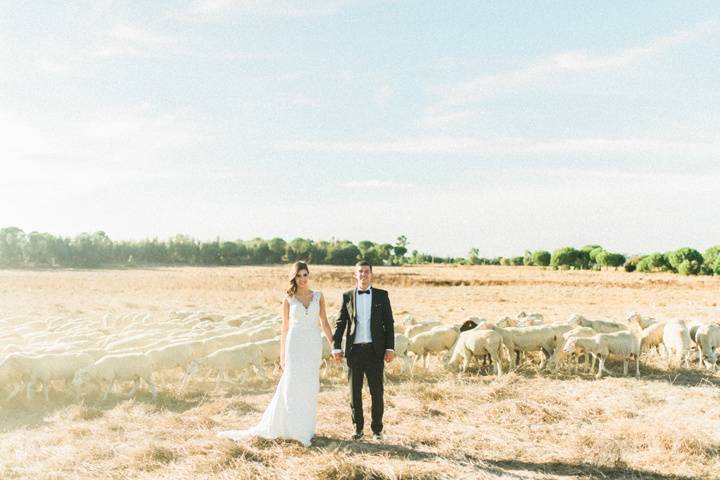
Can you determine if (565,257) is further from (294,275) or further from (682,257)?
(294,275)

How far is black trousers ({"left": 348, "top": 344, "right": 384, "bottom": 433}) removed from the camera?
7379 mm

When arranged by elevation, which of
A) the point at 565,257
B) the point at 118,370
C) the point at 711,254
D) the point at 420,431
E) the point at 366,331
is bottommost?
the point at 420,431

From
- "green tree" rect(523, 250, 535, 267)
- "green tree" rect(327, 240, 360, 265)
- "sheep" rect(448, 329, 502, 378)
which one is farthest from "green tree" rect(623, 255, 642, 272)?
"sheep" rect(448, 329, 502, 378)

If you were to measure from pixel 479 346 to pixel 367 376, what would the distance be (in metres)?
5.66

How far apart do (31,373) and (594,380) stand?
11502 millimetres

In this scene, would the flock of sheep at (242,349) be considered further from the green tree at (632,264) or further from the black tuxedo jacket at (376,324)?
the green tree at (632,264)

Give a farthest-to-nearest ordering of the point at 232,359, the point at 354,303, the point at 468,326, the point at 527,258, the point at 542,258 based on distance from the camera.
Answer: the point at 527,258
the point at 542,258
the point at 468,326
the point at 232,359
the point at 354,303

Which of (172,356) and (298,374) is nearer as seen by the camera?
(298,374)

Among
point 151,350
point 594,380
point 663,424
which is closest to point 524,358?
point 594,380

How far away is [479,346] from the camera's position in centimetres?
1247

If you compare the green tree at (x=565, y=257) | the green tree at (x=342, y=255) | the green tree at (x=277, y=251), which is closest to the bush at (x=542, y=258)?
the green tree at (x=565, y=257)

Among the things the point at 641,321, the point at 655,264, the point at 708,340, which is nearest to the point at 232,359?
the point at 708,340

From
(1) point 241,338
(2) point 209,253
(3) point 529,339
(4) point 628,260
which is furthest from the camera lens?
(4) point 628,260

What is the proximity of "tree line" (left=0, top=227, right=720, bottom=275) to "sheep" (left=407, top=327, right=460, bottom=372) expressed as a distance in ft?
255
